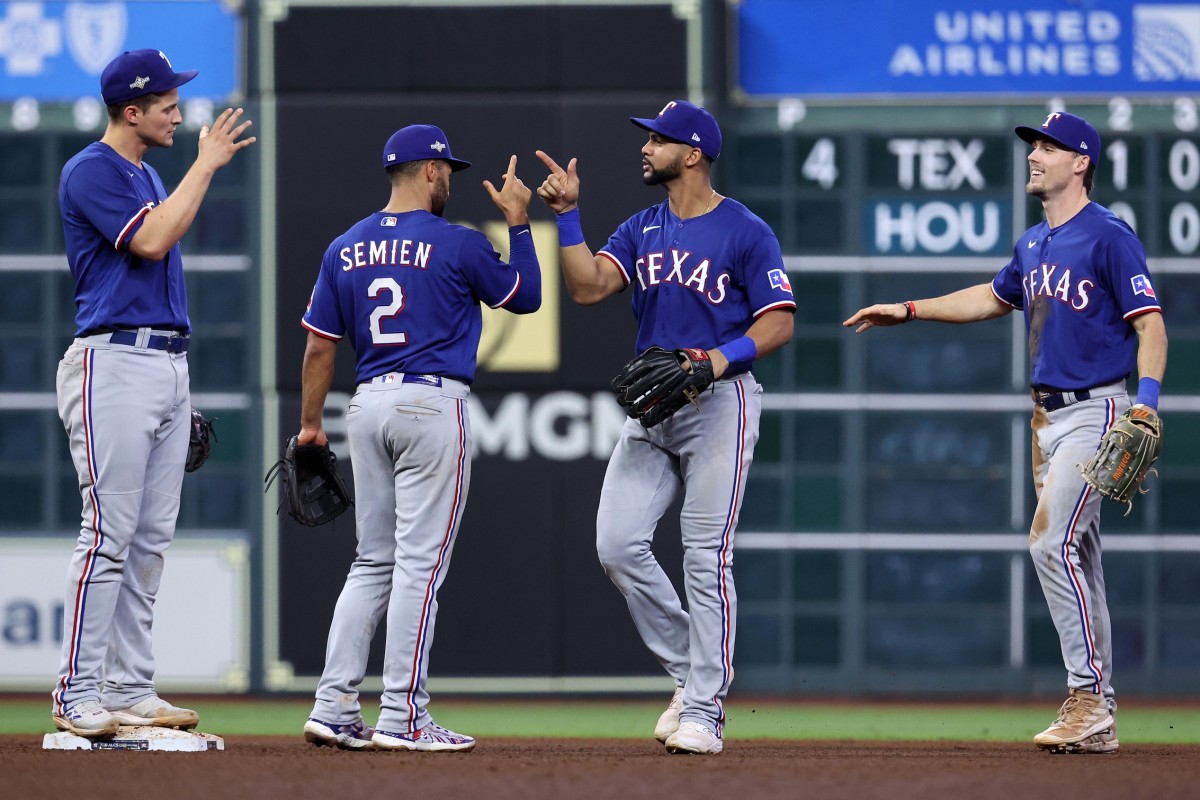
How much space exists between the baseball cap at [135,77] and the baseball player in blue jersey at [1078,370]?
2410 mm

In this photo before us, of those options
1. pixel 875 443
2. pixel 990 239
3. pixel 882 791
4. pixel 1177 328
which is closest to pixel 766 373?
pixel 875 443

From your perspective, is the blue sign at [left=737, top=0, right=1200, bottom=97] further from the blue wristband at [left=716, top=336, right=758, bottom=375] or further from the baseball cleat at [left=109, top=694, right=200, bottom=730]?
the baseball cleat at [left=109, top=694, right=200, bottom=730]

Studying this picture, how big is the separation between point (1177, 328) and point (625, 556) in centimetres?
389

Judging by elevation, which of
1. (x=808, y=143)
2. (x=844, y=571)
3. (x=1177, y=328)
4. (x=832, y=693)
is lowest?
(x=832, y=693)

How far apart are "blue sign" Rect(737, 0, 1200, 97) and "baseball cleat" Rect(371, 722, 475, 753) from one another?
13.2 ft

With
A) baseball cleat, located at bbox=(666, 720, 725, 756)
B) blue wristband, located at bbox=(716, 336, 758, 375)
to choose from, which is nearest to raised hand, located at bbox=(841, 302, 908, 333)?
blue wristband, located at bbox=(716, 336, 758, 375)

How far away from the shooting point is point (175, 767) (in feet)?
16.8

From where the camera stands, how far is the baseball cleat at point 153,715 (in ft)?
18.7

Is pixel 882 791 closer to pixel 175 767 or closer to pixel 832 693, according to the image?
pixel 175 767

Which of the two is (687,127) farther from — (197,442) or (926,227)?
(926,227)

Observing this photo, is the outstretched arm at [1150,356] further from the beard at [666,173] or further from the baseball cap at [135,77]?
the baseball cap at [135,77]

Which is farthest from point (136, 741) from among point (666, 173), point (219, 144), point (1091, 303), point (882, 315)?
point (1091, 303)

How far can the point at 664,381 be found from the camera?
5.52 m

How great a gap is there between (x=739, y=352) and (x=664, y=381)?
0.87 ft
